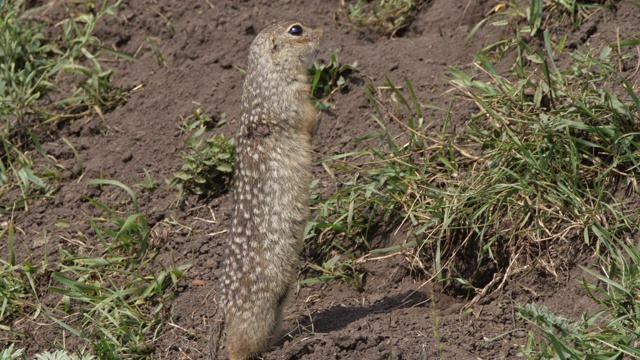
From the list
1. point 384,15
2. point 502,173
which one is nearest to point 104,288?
point 502,173

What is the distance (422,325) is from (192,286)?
175cm

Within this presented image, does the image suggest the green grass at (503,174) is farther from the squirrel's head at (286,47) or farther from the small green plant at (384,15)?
the small green plant at (384,15)

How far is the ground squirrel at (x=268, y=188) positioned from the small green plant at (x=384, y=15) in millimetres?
1577

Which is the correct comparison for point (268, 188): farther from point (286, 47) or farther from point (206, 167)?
point (206, 167)

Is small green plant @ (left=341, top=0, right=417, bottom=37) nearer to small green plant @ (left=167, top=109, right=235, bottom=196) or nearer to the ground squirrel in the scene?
the ground squirrel

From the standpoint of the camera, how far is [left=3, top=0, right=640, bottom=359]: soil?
5.41 metres

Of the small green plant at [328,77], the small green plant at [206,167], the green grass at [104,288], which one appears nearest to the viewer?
the green grass at [104,288]

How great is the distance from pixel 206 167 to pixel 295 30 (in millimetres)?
1304

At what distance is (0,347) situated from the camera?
6246 mm

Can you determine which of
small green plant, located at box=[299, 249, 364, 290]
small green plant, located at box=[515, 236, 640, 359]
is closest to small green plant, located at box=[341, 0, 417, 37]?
small green plant, located at box=[299, 249, 364, 290]

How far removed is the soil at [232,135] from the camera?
5406 millimetres

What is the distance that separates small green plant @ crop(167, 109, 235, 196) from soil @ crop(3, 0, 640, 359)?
0.11m

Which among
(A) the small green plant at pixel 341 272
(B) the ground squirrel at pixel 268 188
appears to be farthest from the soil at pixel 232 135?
(B) the ground squirrel at pixel 268 188

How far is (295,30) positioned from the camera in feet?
20.6
